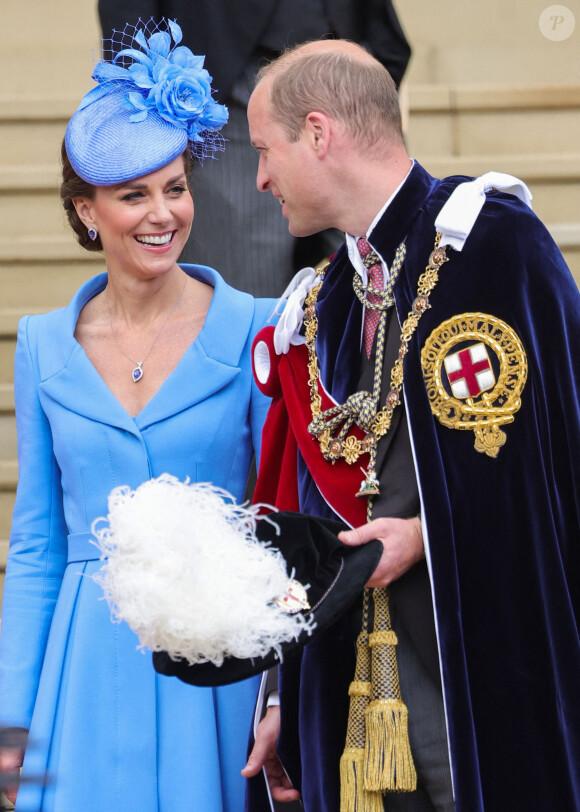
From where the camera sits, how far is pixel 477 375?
221 cm

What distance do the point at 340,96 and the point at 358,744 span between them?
1.29 meters

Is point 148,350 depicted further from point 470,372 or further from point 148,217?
point 470,372

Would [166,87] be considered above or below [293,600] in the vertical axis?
above

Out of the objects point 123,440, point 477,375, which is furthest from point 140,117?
point 477,375

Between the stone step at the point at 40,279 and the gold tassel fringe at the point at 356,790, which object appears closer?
the gold tassel fringe at the point at 356,790

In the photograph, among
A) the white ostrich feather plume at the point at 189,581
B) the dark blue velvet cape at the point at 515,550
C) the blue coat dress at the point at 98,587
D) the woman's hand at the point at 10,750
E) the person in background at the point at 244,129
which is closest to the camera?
the woman's hand at the point at 10,750

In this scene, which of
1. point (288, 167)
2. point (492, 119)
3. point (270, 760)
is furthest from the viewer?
point (492, 119)

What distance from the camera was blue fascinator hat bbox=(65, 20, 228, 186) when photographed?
2830 mm

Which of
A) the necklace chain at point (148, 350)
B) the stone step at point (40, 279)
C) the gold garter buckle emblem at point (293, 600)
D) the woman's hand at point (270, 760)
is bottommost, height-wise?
the woman's hand at point (270, 760)

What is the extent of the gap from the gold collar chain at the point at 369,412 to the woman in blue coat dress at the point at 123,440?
17.8 inches

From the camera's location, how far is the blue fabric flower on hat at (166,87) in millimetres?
2863

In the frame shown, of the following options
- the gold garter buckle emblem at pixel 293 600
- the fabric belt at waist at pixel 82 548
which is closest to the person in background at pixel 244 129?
the fabric belt at waist at pixel 82 548

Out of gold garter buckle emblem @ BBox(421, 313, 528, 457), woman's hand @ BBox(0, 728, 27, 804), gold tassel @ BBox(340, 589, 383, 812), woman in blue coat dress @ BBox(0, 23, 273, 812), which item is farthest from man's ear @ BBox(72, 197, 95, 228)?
woman's hand @ BBox(0, 728, 27, 804)

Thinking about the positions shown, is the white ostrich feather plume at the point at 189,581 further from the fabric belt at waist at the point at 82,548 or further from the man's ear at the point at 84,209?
the man's ear at the point at 84,209
